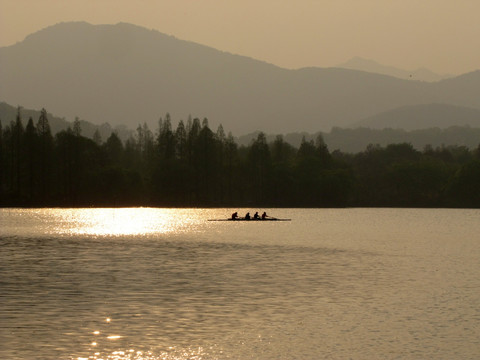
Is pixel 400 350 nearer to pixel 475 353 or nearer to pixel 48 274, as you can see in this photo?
pixel 475 353

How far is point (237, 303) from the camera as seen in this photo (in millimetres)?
45156

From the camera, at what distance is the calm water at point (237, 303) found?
110ft

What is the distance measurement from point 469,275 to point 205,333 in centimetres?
3284

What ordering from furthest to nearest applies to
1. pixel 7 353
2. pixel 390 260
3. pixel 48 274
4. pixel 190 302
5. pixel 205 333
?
pixel 390 260 → pixel 48 274 → pixel 190 302 → pixel 205 333 → pixel 7 353

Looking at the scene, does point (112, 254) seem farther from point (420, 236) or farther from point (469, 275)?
point (420, 236)

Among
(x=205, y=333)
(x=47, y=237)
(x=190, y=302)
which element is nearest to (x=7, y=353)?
(x=205, y=333)

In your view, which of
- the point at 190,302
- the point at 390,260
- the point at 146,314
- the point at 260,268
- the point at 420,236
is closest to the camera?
the point at 146,314

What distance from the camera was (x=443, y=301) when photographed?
47438 mm

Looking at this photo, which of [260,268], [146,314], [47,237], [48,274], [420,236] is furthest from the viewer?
[420,236]

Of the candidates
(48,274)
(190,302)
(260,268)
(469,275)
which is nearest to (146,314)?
(190,302)

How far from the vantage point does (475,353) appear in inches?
1296

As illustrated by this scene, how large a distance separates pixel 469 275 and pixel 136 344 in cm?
3644

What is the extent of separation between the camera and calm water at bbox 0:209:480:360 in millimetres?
33469

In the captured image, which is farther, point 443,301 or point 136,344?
point 443,301
